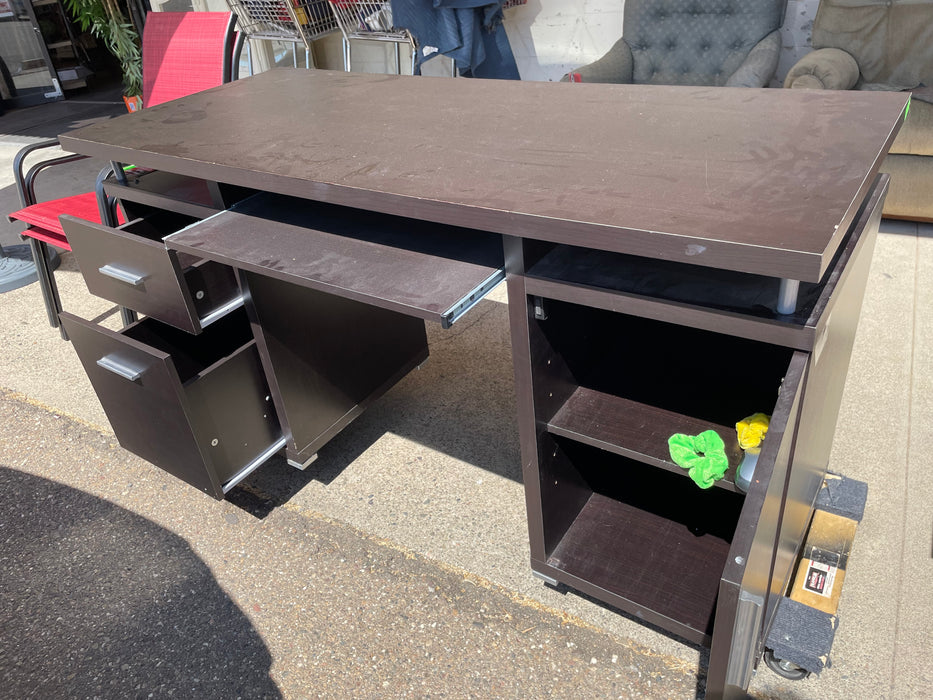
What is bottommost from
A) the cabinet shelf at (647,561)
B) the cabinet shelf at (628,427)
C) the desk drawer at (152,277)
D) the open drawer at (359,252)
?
the cabinet shelf at (647,561)

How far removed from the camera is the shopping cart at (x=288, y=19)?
3.85m

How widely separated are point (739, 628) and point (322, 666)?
0.84 metres

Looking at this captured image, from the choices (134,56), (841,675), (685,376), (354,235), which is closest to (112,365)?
(354,235)

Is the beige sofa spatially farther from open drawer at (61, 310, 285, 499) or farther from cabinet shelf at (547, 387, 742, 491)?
open drawer at (61, 310, 285, 499)

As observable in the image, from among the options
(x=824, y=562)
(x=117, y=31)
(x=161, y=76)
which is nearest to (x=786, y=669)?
(x=824, y=562)

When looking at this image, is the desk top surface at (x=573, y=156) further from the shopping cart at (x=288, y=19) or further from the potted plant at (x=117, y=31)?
the potted plant at (x=117, y=31)

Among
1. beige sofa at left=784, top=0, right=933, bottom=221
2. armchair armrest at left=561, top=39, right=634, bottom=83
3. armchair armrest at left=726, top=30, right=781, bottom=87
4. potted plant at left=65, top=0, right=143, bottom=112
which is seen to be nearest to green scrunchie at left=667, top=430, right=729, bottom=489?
beige sofa at left=784, top=0, right=933, bottom=221

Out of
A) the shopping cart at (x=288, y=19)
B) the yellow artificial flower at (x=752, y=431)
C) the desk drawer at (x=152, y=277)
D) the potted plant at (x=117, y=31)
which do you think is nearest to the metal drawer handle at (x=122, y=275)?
the desk drawer at (x=152, y=277)

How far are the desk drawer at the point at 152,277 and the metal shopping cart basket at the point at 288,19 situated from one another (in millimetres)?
2749

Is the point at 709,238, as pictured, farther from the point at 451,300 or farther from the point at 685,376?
the point at 685,376

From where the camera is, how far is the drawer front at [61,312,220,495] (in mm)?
1385

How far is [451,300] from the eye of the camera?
39.3 inches

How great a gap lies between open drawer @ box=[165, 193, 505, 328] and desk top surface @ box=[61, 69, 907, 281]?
11 cm

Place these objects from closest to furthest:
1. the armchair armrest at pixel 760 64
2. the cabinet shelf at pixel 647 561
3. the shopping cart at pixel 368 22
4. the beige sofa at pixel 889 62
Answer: the cabinet shelf at pixel 647 561 < the beige sofa at pixel 889 62 < the armchair armrest at pixel 760 64 < the shopping cart at pixel 368 22
